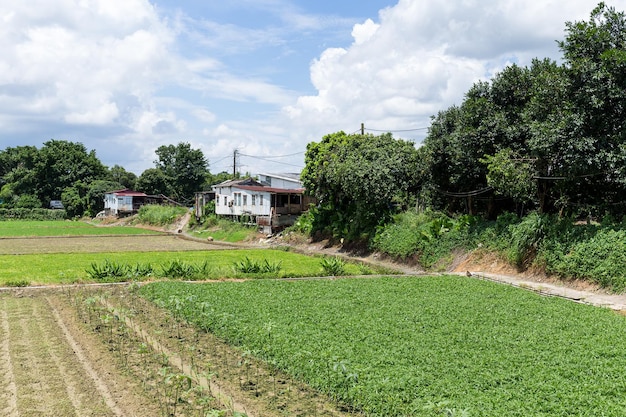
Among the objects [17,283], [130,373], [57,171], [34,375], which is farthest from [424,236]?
[57,171]

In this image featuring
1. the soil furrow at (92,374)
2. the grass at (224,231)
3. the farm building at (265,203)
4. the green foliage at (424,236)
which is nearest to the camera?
the soil furrow at (92,374)

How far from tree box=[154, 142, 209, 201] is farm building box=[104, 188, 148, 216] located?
957cm

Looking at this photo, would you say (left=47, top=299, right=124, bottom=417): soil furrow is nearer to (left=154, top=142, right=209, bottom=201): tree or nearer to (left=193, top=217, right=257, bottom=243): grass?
(left=193, top=217, right=257, bottom=243): grass

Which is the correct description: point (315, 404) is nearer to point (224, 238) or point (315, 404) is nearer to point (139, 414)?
point (139, 414)

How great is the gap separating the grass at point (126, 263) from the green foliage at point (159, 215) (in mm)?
25050

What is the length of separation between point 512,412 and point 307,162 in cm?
3251

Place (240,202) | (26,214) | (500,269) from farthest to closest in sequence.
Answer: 1. (26,214)
2. (240,202)
3. (500,269)

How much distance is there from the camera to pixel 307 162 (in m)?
38.4

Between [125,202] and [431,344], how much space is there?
62.1m

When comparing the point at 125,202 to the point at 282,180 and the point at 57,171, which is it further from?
the point at 282,180

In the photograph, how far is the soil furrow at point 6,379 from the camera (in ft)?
Result: 24.7

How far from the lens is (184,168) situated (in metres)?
77.6

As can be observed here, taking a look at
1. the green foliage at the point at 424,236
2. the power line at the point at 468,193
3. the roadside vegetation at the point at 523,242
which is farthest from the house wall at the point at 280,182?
the power line at the point at 468,193

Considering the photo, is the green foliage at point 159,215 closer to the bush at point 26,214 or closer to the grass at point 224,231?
the grass at point 224,231
